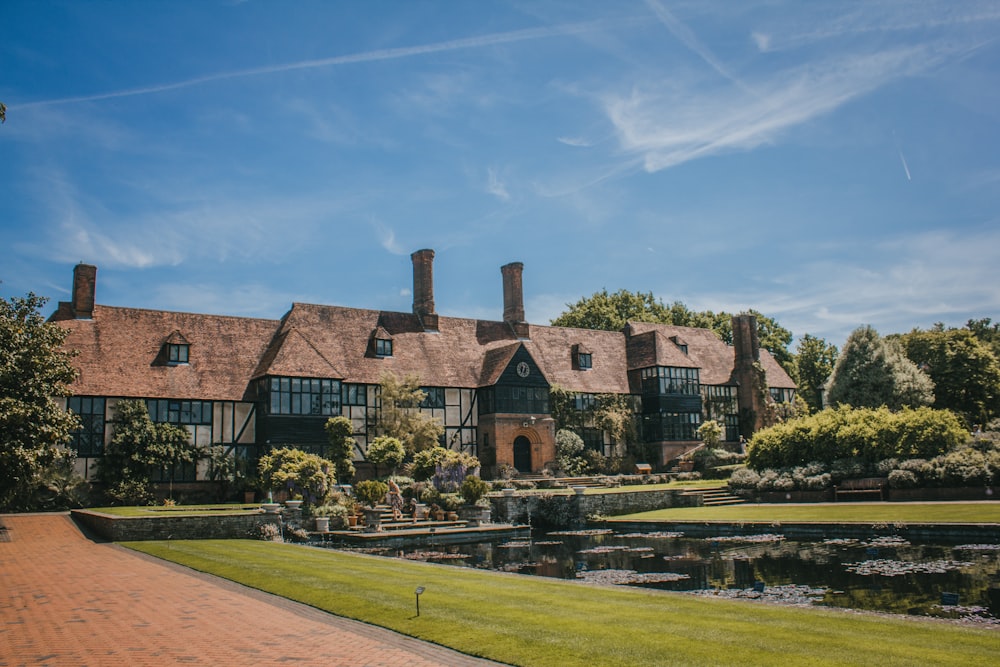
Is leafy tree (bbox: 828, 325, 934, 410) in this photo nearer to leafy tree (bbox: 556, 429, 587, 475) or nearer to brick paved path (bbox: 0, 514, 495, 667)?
leafy tree (bbox: 556, 429, 587, 475)

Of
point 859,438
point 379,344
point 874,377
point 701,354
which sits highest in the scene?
point 701,354

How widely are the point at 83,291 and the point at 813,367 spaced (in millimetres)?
59555

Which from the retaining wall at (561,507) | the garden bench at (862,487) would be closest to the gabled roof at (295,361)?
the retaining wall at (561,507)

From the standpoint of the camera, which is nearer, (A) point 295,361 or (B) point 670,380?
(A) point 295,361

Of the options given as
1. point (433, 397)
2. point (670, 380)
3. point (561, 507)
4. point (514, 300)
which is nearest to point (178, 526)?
point (561, 507)

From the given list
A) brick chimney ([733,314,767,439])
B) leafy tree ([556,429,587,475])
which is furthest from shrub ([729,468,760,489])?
brick chimney ([733,314,767,439])

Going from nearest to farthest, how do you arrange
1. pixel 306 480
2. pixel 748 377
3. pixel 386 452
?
pixel 306 480 < pixel 386 452 < pixel 748 377

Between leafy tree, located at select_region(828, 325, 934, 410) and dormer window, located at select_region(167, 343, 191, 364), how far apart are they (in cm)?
4005

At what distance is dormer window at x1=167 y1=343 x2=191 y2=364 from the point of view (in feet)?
125

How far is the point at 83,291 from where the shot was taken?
3753 centimetres

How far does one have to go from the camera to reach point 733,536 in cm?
2442

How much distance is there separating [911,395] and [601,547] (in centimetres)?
3666

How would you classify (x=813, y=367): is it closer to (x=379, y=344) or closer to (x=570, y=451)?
(x=570, y=451)

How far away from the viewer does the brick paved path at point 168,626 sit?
9.22 metres
